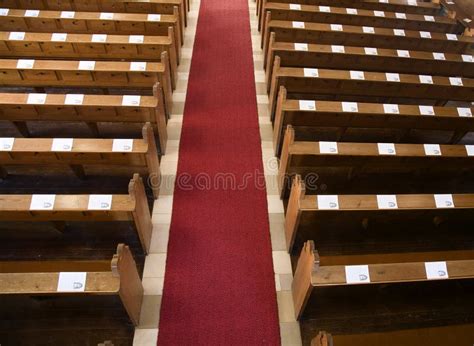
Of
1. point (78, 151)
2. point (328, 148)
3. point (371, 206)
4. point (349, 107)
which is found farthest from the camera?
point (349, 107)

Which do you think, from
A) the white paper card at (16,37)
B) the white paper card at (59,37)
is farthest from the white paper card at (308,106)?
the white paper card at (16,37)

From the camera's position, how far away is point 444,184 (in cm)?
315

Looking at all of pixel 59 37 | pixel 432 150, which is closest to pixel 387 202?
pixel 432 150

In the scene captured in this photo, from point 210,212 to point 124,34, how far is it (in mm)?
2584

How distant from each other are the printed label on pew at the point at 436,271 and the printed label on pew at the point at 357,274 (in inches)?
15.2

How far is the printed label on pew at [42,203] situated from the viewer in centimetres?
209

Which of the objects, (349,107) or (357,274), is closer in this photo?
(357,274)

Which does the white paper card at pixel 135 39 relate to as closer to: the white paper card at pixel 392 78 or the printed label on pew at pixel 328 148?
the printed label on pew at pixel 328 148

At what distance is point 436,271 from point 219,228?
1.57 meters

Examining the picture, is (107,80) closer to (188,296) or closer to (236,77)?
(236,77)

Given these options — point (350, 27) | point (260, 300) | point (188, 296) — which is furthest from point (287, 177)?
A: point (350, 27)

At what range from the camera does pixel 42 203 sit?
82.8 inches

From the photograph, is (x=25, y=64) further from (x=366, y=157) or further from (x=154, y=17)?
(x=366, y=157)

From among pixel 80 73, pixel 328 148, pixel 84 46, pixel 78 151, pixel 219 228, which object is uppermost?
pixel 84 46
